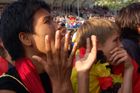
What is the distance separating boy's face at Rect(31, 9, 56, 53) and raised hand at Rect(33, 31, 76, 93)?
0.20 meters

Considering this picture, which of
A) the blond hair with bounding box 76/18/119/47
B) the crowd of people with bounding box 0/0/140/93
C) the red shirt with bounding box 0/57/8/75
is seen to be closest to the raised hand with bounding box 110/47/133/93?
the crowd of people with bounding box 0/0/140/93

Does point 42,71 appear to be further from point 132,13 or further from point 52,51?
point 132,13

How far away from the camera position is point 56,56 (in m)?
2.06

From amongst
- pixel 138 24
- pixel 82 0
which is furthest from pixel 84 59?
pixel 82 0

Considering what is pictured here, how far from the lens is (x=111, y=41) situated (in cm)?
268

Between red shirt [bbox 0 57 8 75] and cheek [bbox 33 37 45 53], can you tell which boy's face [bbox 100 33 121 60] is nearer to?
cheek [bbox 33 37 45 53]

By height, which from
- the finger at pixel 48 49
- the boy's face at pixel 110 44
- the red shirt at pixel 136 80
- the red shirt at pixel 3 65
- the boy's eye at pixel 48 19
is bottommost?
the red shirt at pixel 3 65

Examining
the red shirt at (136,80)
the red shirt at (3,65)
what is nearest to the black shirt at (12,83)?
the red shirt at (136,80)

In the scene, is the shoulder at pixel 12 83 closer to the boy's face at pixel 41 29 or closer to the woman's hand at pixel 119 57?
the boy's face at pixel 41 29

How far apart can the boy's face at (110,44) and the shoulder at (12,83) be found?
68 centimetres

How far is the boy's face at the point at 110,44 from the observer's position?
8.73 ft

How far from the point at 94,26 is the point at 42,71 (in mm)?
532

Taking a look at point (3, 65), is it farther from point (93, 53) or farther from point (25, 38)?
point (93, 53)

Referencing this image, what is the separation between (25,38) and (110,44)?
612mm
